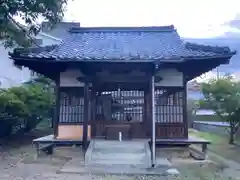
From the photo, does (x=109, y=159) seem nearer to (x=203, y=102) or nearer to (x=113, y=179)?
(x=113, y=179)

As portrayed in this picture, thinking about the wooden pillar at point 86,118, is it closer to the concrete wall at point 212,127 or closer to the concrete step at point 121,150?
the concrete step at point 121,150

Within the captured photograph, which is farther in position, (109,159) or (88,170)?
(109,159)

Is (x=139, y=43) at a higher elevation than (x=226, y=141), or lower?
higher

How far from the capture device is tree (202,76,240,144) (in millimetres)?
13148

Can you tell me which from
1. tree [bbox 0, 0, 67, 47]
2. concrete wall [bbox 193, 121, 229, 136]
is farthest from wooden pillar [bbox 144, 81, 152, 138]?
concrete wall [bbox 193, 121, 229, 136]

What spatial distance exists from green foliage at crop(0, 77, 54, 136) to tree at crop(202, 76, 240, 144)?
24.4ft

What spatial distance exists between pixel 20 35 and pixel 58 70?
3.47 meters

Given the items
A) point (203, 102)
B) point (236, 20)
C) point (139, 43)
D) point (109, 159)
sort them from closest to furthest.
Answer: point (109, 159) → point (139, 43) → point (203, 102) → point (236, 20)

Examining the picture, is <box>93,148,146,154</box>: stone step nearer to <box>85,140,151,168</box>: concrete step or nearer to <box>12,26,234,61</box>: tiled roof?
<box>85,140,151,168</box>: concrete step

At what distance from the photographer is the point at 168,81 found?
11039 mm

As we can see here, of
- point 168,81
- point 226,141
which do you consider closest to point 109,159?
point 168,81

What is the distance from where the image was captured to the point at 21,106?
13.2 metres

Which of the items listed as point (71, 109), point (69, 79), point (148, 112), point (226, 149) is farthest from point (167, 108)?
point (226, 149)

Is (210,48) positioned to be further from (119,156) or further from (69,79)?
(69,79)
